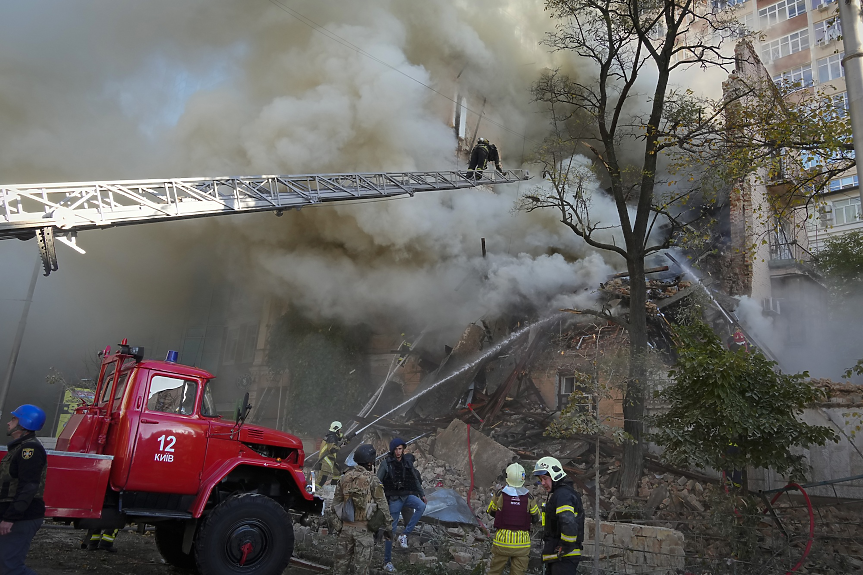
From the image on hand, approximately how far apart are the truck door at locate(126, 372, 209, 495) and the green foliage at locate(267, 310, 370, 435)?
10656 mm

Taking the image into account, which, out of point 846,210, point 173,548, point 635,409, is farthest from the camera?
point 846,210

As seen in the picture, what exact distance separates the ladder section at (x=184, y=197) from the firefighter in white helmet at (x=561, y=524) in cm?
878

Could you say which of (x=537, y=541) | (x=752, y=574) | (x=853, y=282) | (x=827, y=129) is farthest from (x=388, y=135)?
(x=853, y=282)

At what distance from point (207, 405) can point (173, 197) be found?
7.32 meters

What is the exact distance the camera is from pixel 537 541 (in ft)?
26.7

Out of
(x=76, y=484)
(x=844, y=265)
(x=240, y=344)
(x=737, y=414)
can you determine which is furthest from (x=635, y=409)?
(x=240, y=344)

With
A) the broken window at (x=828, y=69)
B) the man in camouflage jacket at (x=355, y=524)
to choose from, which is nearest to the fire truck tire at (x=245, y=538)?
the man in camouflage jacket at (x=355, y=524)

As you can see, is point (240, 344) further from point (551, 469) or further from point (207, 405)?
point (551, 469)

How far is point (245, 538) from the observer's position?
561 centimetres

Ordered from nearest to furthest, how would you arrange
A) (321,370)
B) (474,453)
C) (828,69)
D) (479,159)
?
1. (474,453)
2. (321,370)
3. (479,159)
4. (828,69)

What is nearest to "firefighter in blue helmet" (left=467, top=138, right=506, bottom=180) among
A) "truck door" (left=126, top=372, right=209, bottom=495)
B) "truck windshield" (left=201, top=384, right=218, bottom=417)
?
"truck windshield" (left=201, top=384, right=218, bottom=417)

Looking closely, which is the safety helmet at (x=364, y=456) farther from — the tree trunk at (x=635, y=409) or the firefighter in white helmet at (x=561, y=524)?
the tree trunk at (x=635, y=409)

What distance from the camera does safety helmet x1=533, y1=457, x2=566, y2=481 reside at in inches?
191

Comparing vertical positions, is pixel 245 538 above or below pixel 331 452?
below
